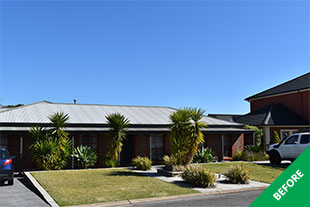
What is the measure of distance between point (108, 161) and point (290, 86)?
76.0 feet

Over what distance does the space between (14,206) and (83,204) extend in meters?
1.99

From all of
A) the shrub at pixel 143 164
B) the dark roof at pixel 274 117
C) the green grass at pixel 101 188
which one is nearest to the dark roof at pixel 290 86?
the dark roof at pixel 274 117

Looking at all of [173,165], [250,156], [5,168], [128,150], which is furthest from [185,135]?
[250,156]

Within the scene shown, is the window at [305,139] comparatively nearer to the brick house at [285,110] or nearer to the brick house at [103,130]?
the brick house at [103,130]

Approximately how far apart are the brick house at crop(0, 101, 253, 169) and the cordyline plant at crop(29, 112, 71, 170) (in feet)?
2.10

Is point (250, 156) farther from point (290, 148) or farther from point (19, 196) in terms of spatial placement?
point (19, 196)

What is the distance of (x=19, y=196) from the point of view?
9.65 m

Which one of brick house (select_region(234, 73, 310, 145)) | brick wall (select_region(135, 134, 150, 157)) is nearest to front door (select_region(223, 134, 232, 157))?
brick house (select_region(234, 73, 310, 145))

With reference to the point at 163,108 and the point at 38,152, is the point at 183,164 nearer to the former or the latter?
the point at 38,152

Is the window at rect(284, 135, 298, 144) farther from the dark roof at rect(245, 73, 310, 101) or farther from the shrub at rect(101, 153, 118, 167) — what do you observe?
the dark roof at rect(245, 73, 310, 101)

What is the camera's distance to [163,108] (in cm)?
2659

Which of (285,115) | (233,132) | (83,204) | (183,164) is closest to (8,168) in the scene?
(83,204)

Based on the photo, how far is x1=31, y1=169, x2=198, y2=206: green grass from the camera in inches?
351

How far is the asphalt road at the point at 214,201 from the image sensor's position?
27.0 ft
